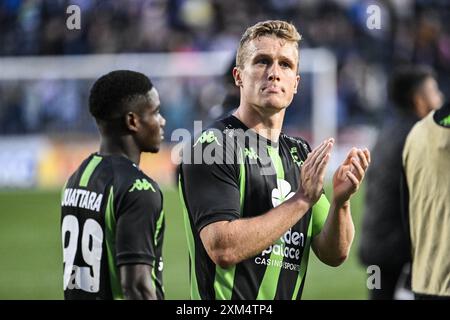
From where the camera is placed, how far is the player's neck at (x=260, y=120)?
4250 mm

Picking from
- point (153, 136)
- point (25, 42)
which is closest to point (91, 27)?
point (25, 42)

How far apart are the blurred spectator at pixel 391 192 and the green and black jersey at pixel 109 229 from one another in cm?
293

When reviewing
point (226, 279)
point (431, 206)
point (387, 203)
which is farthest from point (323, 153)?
point (387, 203)

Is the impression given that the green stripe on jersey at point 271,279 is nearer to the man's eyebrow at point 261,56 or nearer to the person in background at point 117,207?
the person in background at point 117,207

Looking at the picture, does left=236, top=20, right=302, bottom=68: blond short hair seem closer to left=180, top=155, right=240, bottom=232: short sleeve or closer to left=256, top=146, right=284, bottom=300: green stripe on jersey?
left=180, top=155, right=240, bottom=232: short sleeve

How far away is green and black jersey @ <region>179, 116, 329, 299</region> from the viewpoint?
4.03 meters

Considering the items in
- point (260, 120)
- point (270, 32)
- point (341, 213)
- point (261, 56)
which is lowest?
point (341, 213)

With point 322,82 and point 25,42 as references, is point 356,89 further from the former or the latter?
point 25,42

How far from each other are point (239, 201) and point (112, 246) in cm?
73

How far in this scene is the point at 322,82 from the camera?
2198 cm

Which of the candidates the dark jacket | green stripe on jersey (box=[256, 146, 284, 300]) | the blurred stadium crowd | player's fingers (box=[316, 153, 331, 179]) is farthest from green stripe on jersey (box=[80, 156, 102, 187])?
the blurred stadium crowd

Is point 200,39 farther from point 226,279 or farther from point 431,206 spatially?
point 226,279

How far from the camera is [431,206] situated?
189 inches

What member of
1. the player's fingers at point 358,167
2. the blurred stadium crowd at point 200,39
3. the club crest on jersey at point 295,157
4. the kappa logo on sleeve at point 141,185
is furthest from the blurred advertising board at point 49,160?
the player's fingers at point 358,167
